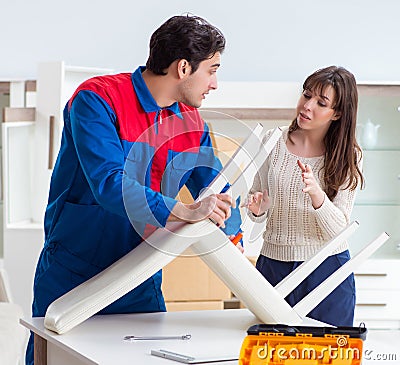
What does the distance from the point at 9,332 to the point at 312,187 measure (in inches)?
57.0

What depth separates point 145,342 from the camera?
70.8 inches

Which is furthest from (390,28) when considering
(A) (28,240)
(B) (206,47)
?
(B) (206,47)

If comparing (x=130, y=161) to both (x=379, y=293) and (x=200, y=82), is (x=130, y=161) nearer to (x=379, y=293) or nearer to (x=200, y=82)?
(x=200, y=82)

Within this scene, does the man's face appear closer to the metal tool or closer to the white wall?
the metal tool

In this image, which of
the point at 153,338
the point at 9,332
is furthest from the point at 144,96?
the point at 9,332

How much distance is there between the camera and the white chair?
3062 millimetres

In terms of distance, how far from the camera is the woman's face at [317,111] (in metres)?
2.57

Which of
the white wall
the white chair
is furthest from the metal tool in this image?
the white wall

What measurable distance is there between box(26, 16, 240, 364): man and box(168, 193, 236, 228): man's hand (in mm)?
17

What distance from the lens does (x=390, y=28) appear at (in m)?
4.86

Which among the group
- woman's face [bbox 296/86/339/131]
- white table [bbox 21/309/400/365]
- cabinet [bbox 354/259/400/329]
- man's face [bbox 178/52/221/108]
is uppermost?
man's face [bbox 178/52/221/108]

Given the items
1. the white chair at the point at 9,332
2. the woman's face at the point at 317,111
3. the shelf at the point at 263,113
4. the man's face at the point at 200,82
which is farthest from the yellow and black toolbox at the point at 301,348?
the shelf at the point at 263,113

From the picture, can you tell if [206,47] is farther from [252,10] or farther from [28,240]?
[252,10]

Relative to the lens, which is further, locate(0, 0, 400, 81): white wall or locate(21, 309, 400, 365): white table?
locate(0, 0, 400, 81): white wall
